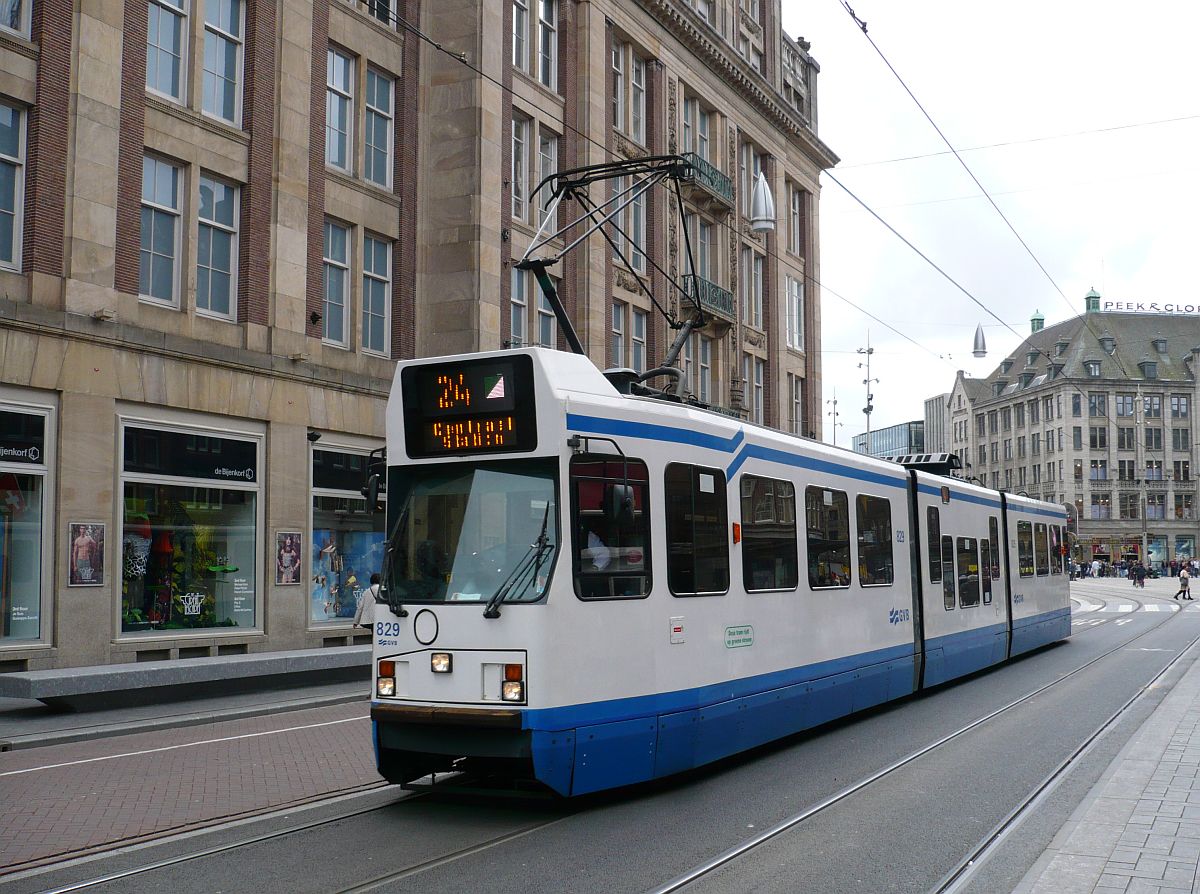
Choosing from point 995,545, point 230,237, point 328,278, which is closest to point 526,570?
point 995,545

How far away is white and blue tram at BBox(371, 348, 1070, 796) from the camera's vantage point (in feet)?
27.3

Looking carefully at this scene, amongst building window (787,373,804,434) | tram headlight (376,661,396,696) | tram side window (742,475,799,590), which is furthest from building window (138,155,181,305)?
building window (787,373,804,434)

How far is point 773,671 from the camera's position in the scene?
10922mm

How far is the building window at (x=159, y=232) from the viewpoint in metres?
20.6

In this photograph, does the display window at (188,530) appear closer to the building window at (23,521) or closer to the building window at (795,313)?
the building window at (23,521)

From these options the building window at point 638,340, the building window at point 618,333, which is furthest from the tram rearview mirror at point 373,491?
the building window at point 638,340

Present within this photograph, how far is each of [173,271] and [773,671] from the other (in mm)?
14414

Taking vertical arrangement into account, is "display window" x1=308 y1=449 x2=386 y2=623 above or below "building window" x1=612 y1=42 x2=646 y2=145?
below

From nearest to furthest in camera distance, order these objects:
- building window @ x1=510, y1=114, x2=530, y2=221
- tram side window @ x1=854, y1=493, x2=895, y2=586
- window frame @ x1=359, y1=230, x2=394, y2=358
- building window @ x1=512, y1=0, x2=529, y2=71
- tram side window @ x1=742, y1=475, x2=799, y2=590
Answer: tram side window @ x1=742, y1=475, x2=799, y2=590 < tram side window @ x1=854, y1=493, x2=895, y2=586 < window frame @ x1=359, y1=230, x2=394, y2=358 < building window @ x1=510, y1=114, x2=530, y2=221 < building window @ x1=512, y1=0, x2=529, y2=71

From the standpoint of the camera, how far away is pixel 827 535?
40.9 ft

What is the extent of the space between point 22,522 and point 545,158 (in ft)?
56.6

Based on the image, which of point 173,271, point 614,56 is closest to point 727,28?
point 614,56

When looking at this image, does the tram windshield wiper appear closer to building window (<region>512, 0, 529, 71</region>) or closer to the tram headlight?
the tram headlight

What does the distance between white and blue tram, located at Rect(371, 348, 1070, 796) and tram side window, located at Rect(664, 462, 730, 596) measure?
18mm
